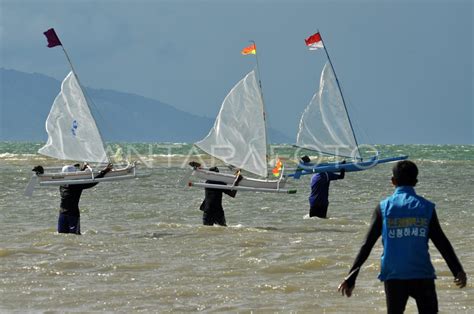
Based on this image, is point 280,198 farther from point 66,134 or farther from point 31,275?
point 31,275

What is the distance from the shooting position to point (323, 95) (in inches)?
1009

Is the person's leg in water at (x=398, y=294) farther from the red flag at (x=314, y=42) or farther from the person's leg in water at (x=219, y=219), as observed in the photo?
the red flag at (x=314, y=42)

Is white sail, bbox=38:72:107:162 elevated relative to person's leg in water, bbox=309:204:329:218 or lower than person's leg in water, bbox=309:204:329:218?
elevated

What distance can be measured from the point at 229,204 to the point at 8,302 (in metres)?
14.9

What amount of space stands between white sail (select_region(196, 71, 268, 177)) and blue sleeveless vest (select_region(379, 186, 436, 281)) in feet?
40.4

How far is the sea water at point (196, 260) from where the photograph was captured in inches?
404

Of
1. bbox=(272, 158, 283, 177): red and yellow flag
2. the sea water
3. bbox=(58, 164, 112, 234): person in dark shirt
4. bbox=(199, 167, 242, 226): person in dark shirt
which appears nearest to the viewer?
the sea water

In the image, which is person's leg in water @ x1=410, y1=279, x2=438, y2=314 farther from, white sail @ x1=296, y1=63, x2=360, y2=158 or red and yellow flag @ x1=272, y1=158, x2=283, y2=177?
white sail @ x1=296, y1=63, x2=360, y2=158

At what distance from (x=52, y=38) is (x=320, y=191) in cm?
655

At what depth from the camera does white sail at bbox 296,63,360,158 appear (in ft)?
82.3

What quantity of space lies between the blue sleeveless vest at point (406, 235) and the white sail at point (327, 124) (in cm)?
1794

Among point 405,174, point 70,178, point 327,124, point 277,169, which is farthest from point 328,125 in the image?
point 405,174

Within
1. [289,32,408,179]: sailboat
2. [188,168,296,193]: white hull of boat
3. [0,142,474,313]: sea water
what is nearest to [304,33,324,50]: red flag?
[289,32,408,179]: sailboat

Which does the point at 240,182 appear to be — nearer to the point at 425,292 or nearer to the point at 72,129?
the point at 72,129
